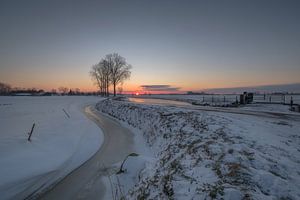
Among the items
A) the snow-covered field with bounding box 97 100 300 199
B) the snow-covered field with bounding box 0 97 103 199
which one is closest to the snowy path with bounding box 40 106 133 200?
the snow-covered field with bounding box 0 97 103 199

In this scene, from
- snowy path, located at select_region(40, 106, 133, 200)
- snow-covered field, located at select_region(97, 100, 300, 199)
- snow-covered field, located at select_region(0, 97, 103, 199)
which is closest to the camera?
snow-covered field, located at select_region(97, 100, 300, 199)

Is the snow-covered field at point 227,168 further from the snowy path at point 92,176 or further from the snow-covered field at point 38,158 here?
the snow-covered field at point 38,158

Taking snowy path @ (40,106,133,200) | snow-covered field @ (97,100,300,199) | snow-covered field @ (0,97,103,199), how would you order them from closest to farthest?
snow-covered field @ (97,100,300,199) → snowy path @ (40,106,133,200) → snow-covered field @ (0,97,103,199)

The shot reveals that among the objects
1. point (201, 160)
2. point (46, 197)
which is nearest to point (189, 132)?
point (201, 160)

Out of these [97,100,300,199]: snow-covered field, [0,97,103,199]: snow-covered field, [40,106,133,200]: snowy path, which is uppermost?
[97,100,300,199]: snow-covered field

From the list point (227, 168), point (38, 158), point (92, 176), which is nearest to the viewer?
point (227, 168)

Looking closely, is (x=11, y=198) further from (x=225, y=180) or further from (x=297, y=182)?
(x=297, y=182)

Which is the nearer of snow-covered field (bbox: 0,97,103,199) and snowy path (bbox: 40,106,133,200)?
snowy path (bbox: 40,106,133,200)

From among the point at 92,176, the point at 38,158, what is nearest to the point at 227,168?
the point at 92,176

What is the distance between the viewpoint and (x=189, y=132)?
1041 cm

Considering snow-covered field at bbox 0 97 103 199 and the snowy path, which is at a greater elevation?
snow-covered field at bbox 0 97 103 199

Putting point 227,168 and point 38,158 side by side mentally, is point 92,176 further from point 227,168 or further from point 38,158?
point 227,168

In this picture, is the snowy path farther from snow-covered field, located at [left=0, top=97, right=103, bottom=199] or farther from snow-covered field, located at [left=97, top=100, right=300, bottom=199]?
snow-covered field, located at [left=97, top=100, right=300, bottom=199]

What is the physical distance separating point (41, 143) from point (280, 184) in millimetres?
12885
